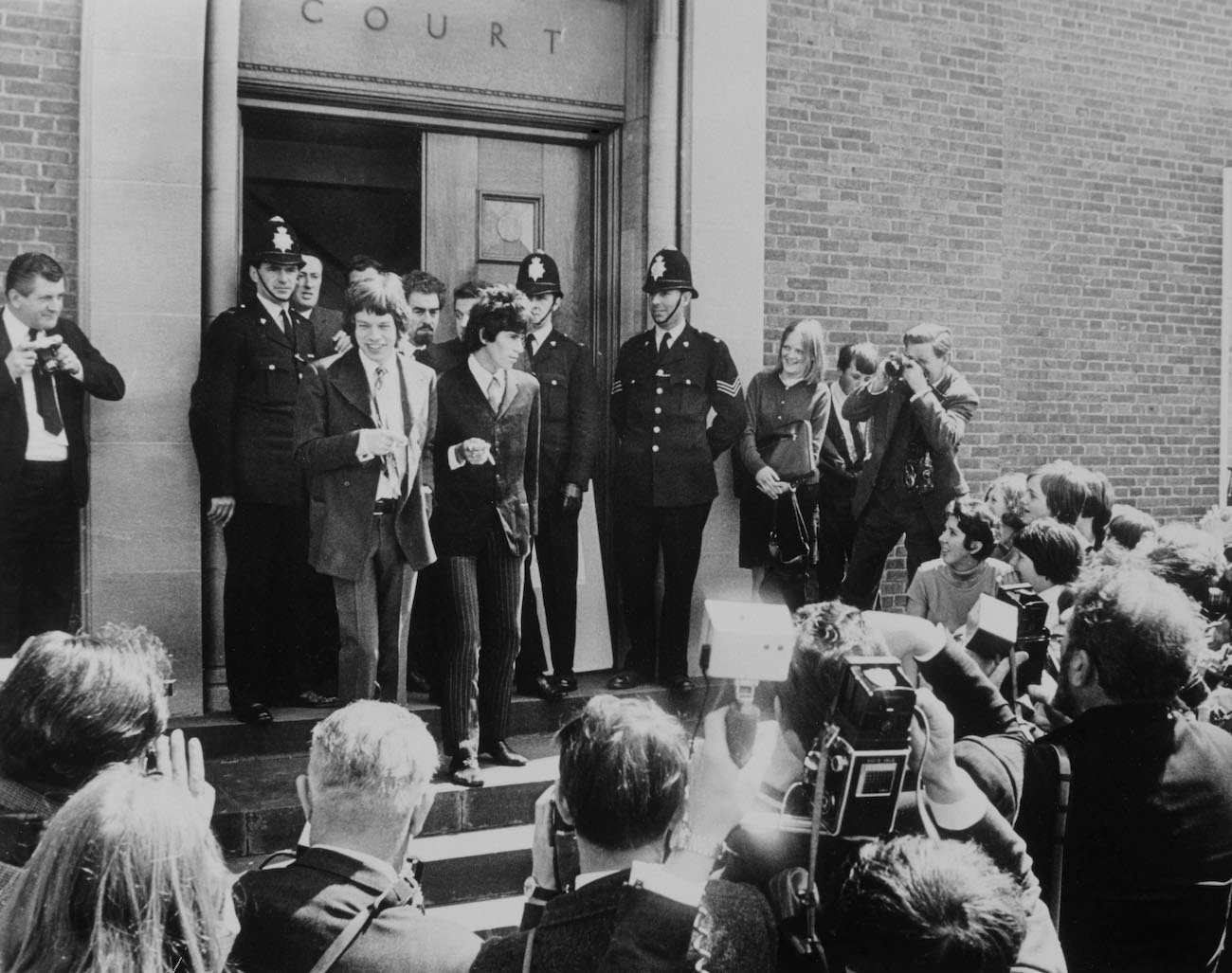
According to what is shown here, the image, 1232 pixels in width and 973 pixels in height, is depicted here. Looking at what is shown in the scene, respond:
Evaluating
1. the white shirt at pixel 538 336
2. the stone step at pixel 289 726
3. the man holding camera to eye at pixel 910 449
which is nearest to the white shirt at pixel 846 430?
the man holding camera to eye at pixel 910 449

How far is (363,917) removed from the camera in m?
2.07

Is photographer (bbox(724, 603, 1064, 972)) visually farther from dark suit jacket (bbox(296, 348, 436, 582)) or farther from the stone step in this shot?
the stone step

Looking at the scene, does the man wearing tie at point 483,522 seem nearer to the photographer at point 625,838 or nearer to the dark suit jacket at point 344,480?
the dark suit jacket at point 344,480

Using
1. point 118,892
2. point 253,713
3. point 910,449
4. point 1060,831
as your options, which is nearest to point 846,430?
point 910,449

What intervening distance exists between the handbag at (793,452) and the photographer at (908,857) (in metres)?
3.89

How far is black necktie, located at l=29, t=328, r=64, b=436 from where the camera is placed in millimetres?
5109

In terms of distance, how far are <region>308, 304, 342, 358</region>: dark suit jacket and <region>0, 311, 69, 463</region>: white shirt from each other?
1102 millimetres

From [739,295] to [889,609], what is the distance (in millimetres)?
1949

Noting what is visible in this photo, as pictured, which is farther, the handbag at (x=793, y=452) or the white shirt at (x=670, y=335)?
the handbag at (x=793, y=452)

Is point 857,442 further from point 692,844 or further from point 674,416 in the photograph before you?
point 692,844

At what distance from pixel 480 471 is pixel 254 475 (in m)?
1.13

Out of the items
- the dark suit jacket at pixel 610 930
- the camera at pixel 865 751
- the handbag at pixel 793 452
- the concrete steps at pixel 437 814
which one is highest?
the handbag at pixel 793 452

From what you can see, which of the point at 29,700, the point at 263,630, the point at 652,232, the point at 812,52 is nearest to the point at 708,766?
the point at 29,700

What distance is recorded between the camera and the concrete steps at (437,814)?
4.52 meters
